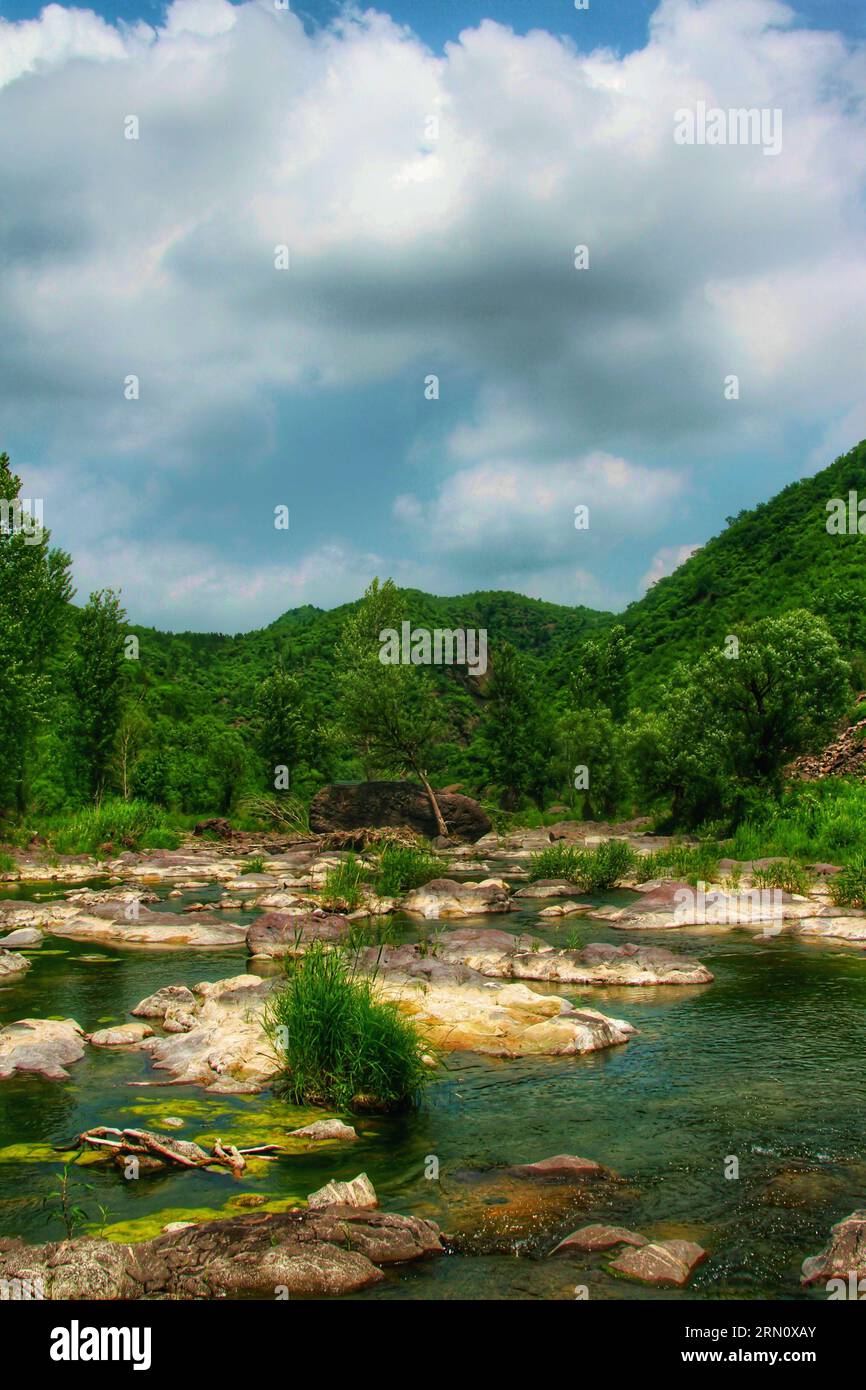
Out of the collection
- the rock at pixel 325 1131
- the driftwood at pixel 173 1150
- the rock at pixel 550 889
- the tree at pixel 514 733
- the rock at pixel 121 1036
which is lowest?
the rock at pixel 550 889

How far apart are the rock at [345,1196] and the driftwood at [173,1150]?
44.9 inches

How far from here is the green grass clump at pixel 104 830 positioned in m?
41.7

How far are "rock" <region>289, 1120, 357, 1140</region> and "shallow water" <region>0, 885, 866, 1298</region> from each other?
0.18 metres

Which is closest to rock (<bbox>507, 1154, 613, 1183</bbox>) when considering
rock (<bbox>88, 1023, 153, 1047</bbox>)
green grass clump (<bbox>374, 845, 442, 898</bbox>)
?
rock (<bbox>88, 1023, 153, 1047</bbox>)

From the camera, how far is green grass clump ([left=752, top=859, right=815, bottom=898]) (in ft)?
80.9

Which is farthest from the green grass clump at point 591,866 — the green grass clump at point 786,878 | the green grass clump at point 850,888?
the green grass clump at point 850,888

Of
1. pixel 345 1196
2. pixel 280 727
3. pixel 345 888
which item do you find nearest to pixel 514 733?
pixel 280 727

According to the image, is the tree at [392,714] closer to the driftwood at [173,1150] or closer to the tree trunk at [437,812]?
the tree trunk at [437,812]

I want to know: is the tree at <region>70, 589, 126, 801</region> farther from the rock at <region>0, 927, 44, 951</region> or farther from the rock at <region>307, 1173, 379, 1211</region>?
the rock at <region>307, 1173, 379, 1211</region>

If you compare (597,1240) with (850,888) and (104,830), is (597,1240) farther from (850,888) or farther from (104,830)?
(104,830)

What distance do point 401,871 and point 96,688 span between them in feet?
107
